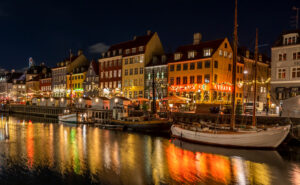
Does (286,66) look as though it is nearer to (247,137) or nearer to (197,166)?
(247,137)

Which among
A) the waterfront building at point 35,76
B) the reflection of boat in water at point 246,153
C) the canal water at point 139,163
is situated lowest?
the canal water at point 139,163

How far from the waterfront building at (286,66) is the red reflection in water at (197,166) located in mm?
22162

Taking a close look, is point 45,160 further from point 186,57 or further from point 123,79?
point 123,79

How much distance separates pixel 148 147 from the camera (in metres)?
28.0

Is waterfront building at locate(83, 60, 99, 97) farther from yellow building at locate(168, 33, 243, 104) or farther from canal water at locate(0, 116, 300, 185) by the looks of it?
canal water at locate(0, 116, 300, 185)

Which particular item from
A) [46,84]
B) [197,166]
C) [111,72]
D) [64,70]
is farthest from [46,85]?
[197,166]

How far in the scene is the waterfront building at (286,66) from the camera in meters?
39.5

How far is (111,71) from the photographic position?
73.2m

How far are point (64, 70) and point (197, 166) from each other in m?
80.5

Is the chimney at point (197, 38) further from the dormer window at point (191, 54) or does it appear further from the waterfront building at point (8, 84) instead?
the waterfront building at point (8, 84)

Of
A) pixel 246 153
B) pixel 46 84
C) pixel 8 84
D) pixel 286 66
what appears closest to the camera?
pixel 246 153

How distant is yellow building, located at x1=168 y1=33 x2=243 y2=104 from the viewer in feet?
164

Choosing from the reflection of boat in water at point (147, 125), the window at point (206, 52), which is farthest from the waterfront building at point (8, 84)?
the window at point (206, 52)

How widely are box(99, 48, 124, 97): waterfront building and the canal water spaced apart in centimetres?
4035
